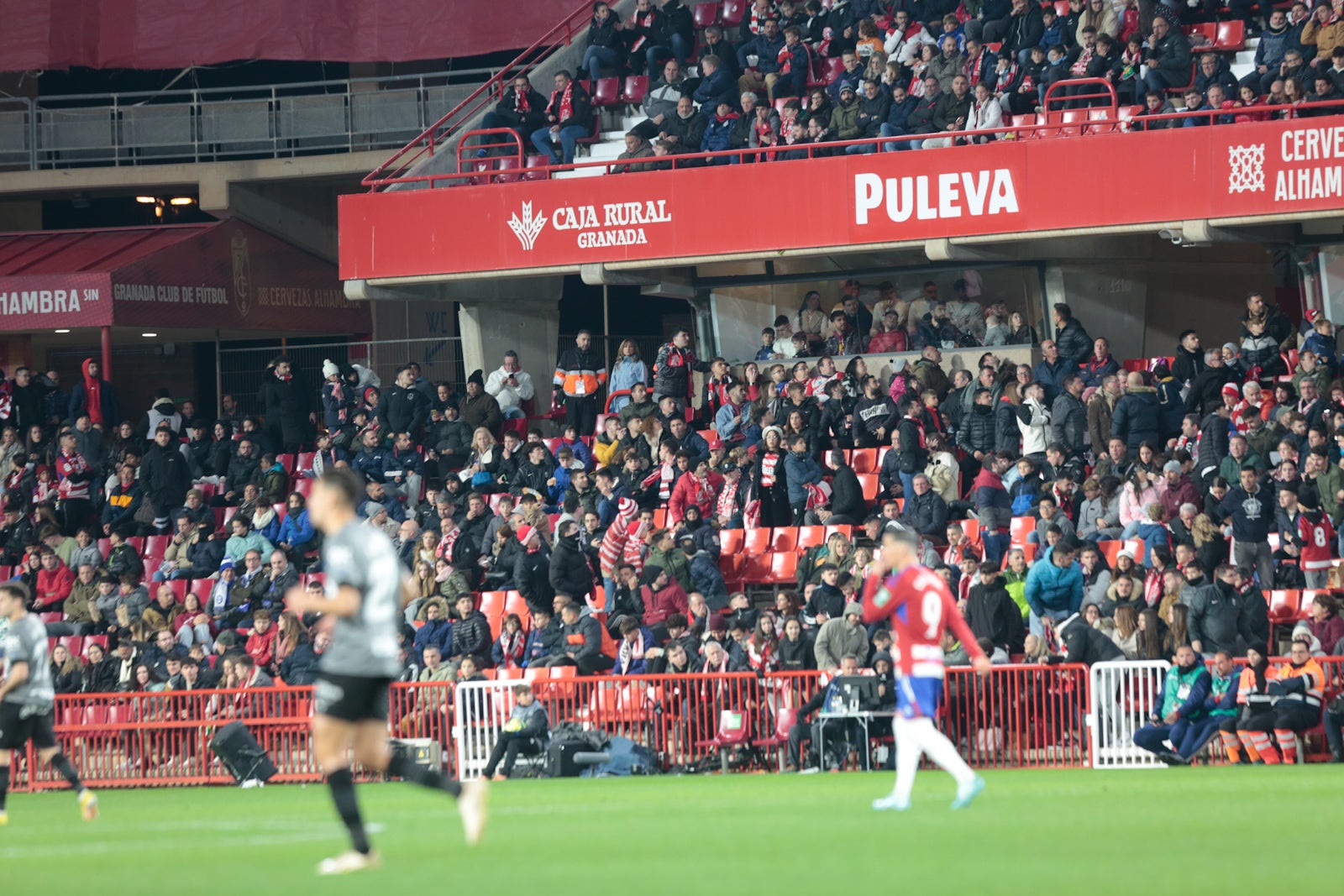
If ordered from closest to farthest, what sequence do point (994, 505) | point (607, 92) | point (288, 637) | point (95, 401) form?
point (994, 505)
point (288, 637)
point (607, 92)
point (95, 401)

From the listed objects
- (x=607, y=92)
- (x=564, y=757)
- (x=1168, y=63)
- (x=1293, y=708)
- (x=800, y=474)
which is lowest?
(x=564, y=757)

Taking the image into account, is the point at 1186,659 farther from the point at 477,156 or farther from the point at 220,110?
the point at 220,110

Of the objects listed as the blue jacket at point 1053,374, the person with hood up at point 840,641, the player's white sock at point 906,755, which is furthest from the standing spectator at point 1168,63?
the player's white sock at point 906,755

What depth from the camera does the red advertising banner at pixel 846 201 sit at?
22.3m

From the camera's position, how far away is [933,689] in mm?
10977

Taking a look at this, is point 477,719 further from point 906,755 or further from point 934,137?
point 934,137

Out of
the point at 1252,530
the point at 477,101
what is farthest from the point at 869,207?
the point at 477,101

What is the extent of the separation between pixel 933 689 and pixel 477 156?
17758mm

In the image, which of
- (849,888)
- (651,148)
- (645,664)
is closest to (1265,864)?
(849,888)

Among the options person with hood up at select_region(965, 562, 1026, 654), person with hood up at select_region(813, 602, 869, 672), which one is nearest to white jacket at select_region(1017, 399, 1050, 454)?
person with hood up at select_region(965, 562, 1026, 654)

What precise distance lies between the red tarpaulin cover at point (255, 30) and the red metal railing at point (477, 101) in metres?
0.46

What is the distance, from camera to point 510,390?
26484mm

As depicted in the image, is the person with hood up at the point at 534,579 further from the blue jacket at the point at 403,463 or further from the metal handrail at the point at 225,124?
the metal handrail at the point at 225,124

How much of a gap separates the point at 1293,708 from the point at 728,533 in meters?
7.58
